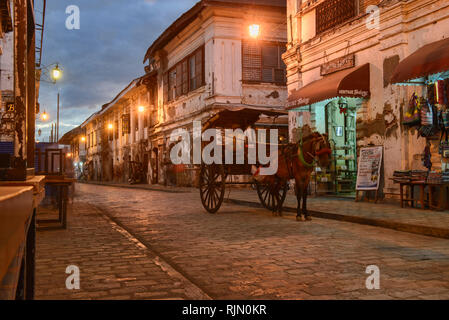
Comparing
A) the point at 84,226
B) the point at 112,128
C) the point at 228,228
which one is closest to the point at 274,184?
the point at 228,228

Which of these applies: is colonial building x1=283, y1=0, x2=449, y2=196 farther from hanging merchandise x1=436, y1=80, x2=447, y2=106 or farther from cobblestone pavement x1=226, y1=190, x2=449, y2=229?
cobblestone pavement x1=226, y1=190, x2=449, y2=229

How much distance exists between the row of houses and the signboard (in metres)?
0.23

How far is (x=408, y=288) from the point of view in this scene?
13.1ft

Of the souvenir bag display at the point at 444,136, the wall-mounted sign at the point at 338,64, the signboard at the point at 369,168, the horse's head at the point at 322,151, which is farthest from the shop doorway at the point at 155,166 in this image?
the souvenir bag display at the point at 444,136

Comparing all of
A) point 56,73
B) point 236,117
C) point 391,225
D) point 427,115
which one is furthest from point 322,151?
point 56,73

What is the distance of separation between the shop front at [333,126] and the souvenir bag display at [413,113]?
2109 millimetres

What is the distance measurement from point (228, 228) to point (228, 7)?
15.0 metres

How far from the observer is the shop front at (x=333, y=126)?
13695 millimetres

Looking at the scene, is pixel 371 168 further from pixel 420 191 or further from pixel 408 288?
pixel 408 288

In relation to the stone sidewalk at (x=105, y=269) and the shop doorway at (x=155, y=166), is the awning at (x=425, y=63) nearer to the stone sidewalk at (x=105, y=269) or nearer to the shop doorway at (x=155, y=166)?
the stone sidewalk at (x=105, y=269)

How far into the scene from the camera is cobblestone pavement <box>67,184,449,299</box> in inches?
158

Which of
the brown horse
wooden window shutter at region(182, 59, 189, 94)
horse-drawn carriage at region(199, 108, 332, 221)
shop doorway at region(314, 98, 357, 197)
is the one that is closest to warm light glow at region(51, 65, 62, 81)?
wooden window shutter at region(182, 59, 189, 94)

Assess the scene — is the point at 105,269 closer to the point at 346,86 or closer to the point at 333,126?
the point at 346,86

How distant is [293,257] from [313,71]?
10.8 meters
